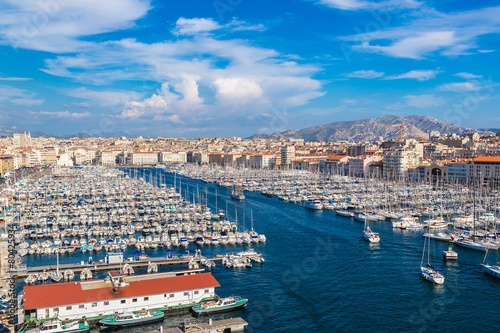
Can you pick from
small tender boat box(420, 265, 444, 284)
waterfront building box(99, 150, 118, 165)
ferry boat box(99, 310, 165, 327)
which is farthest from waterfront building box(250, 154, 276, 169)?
ferry boat box(99, 310, 165, 327)

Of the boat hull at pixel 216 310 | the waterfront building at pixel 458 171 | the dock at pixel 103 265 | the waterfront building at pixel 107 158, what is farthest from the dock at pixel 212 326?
the waterfront building at pixel 107 158

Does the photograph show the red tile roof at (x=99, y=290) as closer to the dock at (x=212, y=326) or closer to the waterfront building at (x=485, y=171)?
the dock at (x=212, y=326)

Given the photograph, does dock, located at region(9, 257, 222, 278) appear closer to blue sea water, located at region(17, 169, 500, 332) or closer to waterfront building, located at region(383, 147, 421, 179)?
blue sea water, located at region(17, 169, 500, 332)

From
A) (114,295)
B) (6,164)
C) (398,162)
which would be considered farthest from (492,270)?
(6,164)

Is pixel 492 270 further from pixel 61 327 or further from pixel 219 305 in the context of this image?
pixel 61 327

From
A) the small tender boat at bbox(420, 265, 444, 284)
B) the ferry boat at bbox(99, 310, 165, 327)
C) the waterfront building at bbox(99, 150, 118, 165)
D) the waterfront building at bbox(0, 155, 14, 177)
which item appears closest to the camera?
the ferry boat at bbox(99, 310, 165, 327)
